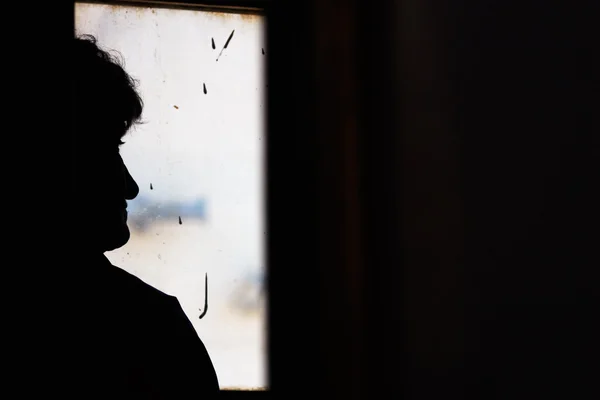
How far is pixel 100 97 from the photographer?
1186 millimetres

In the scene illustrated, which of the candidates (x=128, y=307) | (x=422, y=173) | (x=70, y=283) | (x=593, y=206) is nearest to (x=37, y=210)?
(x=70, y=283)

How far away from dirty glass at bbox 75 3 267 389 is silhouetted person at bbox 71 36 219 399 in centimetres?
5

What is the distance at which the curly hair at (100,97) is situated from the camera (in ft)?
3.88

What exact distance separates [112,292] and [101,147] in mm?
281

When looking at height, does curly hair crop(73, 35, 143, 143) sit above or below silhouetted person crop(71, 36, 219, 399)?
above

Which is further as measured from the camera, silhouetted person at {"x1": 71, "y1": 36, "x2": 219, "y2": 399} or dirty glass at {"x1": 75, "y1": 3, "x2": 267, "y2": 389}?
dirty glass at {"x1": 75, "y1": 3, "x2": 267, "y2": 389}

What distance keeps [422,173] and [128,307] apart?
1.90 feet

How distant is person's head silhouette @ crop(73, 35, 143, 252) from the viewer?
3.83 ft

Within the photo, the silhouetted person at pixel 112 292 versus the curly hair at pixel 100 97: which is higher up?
the curly hair at pixel 100 97

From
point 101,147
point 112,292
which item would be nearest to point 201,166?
point 101,147

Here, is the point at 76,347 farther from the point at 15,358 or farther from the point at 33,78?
the point at 33,78

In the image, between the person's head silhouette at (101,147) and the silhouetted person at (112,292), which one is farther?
the person's head silhouette at (101,147)

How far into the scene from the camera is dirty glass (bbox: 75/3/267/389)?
1229mm

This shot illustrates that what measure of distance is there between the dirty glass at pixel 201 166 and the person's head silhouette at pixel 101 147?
1.6 inches
